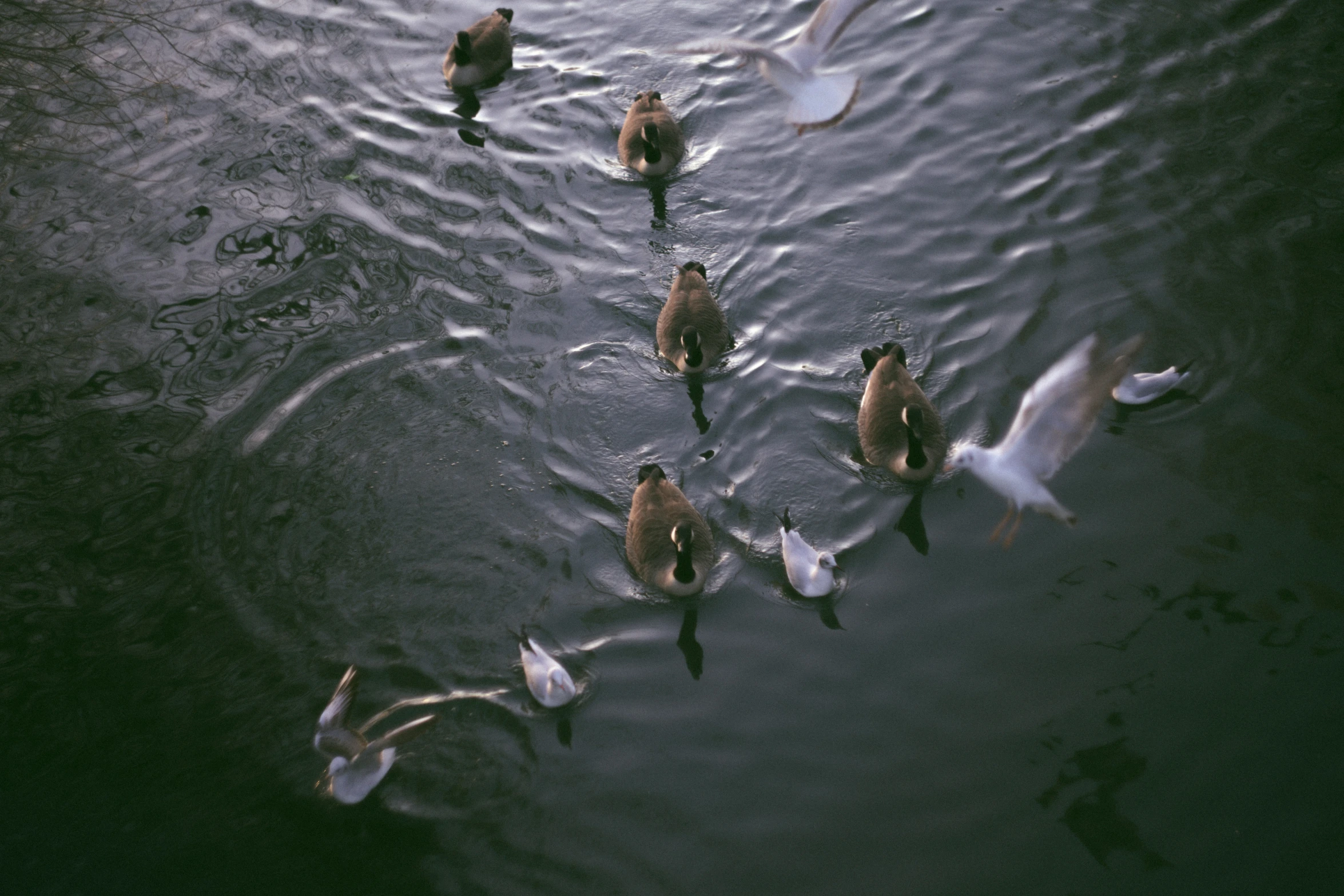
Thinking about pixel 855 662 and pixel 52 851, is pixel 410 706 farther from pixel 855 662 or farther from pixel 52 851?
pixel 855 662

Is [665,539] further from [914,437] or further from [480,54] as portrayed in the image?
[480,54]

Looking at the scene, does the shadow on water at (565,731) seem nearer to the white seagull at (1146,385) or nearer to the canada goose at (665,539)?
the canada goose at (665,539)

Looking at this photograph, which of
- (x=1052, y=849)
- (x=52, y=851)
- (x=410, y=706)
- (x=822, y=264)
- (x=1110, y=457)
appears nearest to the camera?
(x=1052, y=849)

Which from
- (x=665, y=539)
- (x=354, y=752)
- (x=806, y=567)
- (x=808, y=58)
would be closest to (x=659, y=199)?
(x=808, y=58)

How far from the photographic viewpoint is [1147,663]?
684 centimetres

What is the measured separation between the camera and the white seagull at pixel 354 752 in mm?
6703

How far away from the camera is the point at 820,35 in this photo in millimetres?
7996

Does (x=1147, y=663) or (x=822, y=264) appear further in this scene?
(x=822, y=264)

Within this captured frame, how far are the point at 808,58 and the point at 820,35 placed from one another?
220mm

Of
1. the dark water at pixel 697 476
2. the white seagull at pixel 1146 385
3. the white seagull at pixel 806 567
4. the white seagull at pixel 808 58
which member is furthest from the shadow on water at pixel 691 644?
the white seagull at pixel 1146 385

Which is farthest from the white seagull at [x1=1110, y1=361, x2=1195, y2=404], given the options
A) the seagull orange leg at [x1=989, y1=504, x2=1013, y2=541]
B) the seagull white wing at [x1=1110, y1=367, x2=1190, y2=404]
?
the seagull orange leg at [x1=989, y1=504, x2=1013, y2=541]

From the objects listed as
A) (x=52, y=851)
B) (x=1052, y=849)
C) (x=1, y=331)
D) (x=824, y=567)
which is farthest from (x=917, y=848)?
(x=1, y=331)

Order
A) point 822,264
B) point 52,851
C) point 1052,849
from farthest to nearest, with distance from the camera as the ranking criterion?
point 822,264 < point 52,851 < point 1052,849

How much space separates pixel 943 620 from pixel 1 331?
1069 cm
